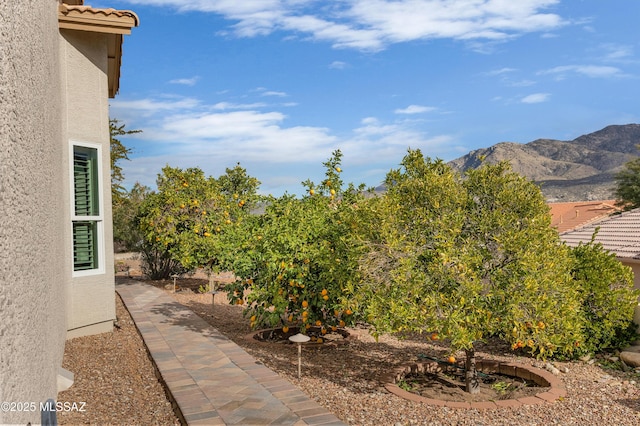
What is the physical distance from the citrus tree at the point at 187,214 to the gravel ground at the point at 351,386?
257 inches

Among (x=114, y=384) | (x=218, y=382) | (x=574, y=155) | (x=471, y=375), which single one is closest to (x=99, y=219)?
(x=114, y=384)

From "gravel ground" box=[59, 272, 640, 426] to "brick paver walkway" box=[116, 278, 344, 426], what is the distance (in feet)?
0.82

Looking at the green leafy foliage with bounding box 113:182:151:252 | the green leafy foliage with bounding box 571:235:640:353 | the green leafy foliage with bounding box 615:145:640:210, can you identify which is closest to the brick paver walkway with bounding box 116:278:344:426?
the green leafy foliage with bounding box 571:235:640:353

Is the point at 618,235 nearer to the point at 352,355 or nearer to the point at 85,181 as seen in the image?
the point at 352,355

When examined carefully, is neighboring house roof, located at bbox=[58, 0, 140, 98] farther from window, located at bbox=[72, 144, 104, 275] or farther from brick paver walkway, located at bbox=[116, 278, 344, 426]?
brick paver walkway, located at bbox=[116, 278, 344, 426]

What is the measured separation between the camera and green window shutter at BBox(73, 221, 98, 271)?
920 centimetres

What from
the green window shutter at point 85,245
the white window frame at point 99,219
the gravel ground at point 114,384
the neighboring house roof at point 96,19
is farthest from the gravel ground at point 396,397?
the neighboring house roof at point 96,19

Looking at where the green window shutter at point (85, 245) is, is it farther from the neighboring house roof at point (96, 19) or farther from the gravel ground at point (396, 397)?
the neighboring house roof at point (96, 19)

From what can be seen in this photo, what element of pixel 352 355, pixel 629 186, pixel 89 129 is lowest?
pixel 352 355

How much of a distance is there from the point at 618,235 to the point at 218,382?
1351cm

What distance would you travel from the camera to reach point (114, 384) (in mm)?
6672

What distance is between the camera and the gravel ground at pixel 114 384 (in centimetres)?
555

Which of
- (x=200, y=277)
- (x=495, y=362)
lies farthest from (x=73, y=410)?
(x=200, y=277)

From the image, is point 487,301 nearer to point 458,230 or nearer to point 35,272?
point 458,230
